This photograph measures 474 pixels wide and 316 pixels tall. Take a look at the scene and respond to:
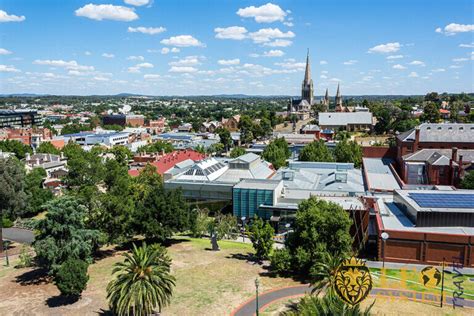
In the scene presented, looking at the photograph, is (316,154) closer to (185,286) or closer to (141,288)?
(185,286)

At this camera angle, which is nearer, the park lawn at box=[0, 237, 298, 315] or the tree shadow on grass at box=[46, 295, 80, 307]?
the park lawn at box=[0, 237, 298, 315]

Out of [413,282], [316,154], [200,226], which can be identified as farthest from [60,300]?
[316,154]

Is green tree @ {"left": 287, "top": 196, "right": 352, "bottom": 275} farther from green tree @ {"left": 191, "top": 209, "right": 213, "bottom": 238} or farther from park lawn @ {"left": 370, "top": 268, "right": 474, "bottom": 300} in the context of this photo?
green tree @ {"left": 191, "top": 209, "right": 213, "bottom": 238}

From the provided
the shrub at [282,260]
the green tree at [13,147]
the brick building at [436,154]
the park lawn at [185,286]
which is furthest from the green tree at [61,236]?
the green tree at [13,147]

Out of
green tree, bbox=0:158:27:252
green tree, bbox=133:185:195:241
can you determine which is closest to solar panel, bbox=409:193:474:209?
green tree, bbox=133:185:195:241

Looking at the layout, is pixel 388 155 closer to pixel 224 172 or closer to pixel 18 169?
pixel 224 172

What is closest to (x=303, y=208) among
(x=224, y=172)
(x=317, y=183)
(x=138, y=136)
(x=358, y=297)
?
(x=358, y=297)

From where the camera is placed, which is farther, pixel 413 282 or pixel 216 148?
pixel 216 148
